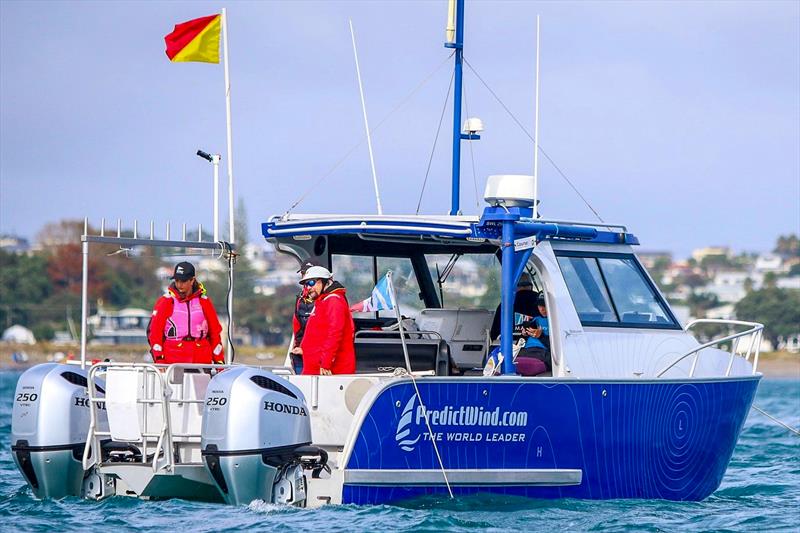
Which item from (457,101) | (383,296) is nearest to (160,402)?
(383,296)

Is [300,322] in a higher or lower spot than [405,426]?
higher

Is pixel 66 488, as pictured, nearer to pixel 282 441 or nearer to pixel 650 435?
pixel 282 441

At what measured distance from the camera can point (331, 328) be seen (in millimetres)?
11562

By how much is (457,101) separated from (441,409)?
4.01m

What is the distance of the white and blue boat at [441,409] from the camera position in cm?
1073

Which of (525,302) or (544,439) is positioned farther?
(525,302)

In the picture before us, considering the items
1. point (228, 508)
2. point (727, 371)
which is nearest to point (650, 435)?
point (727, 371)

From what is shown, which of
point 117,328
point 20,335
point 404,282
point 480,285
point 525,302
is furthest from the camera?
point 20,335

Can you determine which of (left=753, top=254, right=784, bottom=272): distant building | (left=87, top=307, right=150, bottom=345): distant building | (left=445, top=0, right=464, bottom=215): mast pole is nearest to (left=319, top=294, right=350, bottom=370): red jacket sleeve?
(left=445, top=0, right=464, bottom=215): mast pole

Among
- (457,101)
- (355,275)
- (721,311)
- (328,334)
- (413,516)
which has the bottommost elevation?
(413,516)

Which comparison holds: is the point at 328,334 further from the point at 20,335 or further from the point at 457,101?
the point at 20,335

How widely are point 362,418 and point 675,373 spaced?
11.5 ft

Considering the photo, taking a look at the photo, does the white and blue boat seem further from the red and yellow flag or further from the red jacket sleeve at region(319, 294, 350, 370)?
the red and yellow flag

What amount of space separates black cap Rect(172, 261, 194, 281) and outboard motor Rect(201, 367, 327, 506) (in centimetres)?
150
